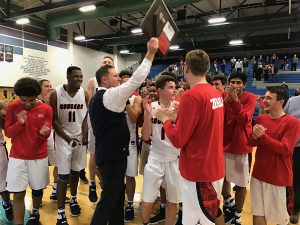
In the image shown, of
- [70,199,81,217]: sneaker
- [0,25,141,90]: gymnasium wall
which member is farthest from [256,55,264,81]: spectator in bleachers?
[70,199,81,217]: sneaker

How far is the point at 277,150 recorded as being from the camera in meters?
2.70

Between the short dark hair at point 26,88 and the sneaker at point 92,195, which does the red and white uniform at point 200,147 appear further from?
the sneaker at point 92,195

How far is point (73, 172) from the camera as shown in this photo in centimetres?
393

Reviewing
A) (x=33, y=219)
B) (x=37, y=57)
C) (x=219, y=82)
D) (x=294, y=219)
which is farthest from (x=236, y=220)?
(x=37, y=57)

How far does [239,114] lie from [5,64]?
49.6ft

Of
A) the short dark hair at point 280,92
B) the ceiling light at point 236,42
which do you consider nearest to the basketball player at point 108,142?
the short dark hair at point 280,92

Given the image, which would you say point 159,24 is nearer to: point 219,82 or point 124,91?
point 124,91

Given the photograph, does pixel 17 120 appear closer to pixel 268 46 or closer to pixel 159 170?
pixel 159 170

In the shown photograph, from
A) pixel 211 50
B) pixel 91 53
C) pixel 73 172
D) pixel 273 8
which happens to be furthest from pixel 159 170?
pixel 211 50

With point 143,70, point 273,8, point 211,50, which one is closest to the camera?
point 143,70

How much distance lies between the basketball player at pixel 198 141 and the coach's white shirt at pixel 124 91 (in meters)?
→ 0.42

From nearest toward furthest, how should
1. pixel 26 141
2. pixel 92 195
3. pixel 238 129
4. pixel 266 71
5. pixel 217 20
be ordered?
pixel 26 141, pixel 238 129, pixel 92 195, pixel 217 20, pixel 266 71

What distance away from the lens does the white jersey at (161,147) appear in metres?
3.22

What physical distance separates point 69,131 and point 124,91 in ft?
5.27
